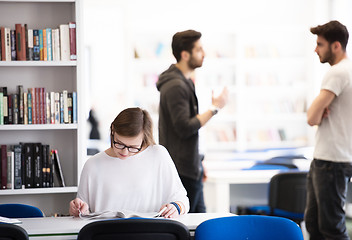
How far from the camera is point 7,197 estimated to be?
402 cm

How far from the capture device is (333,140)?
3.76 m

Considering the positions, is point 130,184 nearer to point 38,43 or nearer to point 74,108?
point 74,108

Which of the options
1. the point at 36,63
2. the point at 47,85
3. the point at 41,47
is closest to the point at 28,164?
the point at 47,85

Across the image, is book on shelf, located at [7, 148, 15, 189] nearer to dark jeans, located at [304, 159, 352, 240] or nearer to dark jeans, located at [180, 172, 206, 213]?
dark jeans, located at [180, 172, 206, 213]

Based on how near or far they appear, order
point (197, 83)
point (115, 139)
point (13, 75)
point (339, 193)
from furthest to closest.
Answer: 1. point (197, 83)
2. point (13, 75)
3. point (339, 193)
4. point (115, 139)

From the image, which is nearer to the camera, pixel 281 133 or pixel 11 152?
pixel 11 152

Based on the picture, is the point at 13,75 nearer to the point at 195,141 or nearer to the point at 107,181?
the point at 195,141

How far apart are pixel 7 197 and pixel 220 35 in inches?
174

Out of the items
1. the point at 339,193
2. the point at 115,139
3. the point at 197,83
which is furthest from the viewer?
the point at 197,83

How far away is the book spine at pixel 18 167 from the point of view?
3852 millimetres

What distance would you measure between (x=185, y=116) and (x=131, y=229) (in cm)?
174

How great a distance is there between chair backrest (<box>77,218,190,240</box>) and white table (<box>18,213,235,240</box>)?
0.25m

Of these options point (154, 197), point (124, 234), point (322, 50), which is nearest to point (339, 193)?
point (322, 50)

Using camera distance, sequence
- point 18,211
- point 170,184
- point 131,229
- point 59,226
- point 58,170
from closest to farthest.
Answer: point 131,229 < point 59,226 < point 170,184 < point 18,211 < point 58,170
